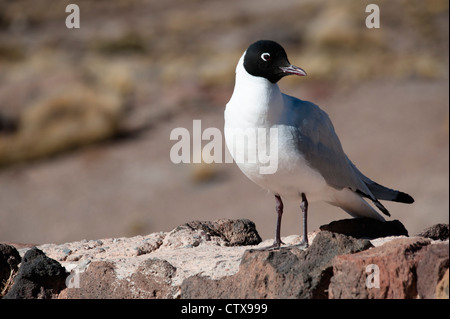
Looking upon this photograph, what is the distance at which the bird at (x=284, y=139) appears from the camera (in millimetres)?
6582

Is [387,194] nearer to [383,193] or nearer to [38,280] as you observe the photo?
[383,193]

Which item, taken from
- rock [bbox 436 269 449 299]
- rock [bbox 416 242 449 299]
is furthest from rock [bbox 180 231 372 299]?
rock [bbox 436 269 449 299]

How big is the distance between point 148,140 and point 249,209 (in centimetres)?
608

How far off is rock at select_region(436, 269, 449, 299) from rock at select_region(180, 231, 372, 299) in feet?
2.64

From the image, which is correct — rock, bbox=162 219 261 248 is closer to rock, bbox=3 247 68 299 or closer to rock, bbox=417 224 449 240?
rock, bbox=3 247 68 299

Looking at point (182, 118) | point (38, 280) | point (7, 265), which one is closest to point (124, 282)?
point (38, 280)

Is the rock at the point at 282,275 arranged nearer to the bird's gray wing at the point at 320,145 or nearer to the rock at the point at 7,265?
the bird's gray wing at the point at 320,145

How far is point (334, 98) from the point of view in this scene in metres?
24.7

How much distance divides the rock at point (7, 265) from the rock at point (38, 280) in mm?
351

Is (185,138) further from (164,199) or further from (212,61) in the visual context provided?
(212,61)

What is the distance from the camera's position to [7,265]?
22.2ft

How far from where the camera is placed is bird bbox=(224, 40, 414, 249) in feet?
21.6

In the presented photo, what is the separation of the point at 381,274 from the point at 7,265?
11.0 feet

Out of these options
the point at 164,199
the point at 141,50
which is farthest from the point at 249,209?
the point at 141,50
